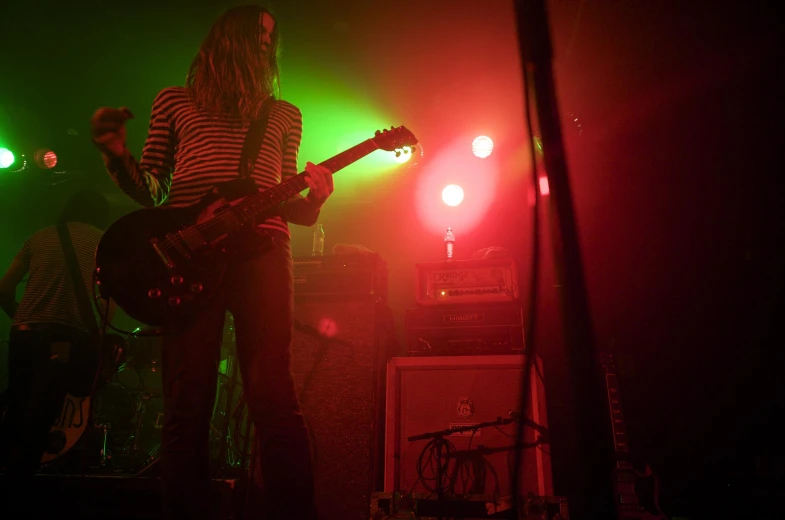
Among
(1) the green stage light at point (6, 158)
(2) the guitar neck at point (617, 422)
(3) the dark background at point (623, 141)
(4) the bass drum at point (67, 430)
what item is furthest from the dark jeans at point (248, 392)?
(1) the green stage light at point (6, 158)

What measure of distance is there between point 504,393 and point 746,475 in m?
1.60

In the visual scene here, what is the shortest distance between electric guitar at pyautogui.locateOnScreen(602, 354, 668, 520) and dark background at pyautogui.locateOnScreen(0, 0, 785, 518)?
26cm

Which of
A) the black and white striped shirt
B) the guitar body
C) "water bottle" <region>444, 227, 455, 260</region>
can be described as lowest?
the guitar body

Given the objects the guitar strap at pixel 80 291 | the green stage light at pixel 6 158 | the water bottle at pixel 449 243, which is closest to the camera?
the guitar strap at pixel 80 291

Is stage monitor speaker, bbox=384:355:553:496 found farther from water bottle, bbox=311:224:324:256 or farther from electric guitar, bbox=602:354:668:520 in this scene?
water bottle, bbox=311:224:324:256

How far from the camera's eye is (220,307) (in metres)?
1.52

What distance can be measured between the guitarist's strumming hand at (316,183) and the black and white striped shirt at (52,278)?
1.82 meters

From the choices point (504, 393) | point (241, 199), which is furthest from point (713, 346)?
point (241, 199)

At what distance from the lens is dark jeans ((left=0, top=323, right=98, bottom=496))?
2318 mm

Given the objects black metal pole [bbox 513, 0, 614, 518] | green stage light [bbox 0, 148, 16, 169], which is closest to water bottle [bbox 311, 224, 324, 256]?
green stage light [bbox 0, 148, 16, 169]

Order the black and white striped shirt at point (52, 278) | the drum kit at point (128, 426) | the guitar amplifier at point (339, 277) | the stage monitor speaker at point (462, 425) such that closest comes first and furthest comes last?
1. the stage monitor speaker at point (462, 425)
2. the black and white striped shirt at point (52, 278)
3. the guitar amplifier at point (339, 277)
4. the drum kit at point (128, 426)

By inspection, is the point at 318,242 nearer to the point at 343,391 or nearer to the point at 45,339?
the point at 343,391

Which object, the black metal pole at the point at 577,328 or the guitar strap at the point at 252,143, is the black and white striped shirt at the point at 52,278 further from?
the black metal pole at the point at 577,328

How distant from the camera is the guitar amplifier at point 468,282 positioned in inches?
123
